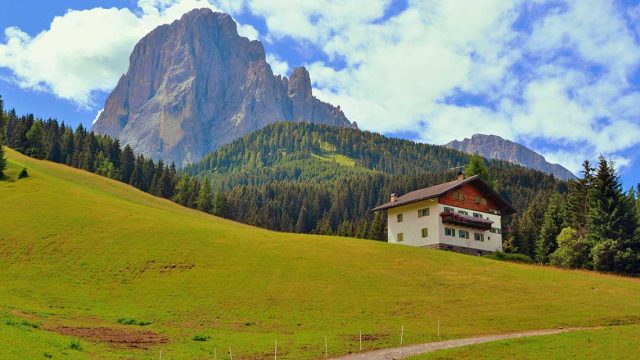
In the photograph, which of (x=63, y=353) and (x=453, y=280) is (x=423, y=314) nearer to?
(x=453, y=280)

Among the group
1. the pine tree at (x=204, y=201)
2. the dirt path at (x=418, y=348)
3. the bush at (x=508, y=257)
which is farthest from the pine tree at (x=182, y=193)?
the dirt path at (x=418, y=348)

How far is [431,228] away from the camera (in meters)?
90.7

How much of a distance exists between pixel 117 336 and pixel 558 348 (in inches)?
1013

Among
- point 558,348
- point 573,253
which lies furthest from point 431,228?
point 558,348

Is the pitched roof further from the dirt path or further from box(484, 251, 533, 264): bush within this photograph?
the dirt path

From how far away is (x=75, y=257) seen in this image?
61219mm

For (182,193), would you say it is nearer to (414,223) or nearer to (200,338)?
(414,223)

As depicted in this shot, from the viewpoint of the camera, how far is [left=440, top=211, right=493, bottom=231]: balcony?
89375 mm

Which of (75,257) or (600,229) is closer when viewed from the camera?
(75,257)

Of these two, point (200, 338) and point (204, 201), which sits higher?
point (204, 201)

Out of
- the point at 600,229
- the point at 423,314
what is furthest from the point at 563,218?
the point at 423,314

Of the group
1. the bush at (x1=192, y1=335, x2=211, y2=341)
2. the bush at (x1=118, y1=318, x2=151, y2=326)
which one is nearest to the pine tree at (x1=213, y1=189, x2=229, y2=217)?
the bush at (x1=118, y1=318, x2=151, y2=326)

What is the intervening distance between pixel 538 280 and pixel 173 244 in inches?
1479

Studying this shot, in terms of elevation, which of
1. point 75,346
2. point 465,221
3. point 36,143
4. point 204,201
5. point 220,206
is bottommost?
point 75,346
